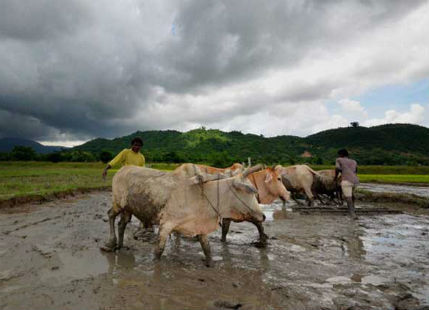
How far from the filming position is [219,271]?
5.39 metres

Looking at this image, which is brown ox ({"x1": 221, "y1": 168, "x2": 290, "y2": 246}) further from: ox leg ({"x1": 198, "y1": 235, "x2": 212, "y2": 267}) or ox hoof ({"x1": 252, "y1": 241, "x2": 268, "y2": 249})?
ox leg ({"x1": 198, "y1": 235, "x2": 212, "y2": 267})

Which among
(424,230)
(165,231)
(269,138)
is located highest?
(269,138)

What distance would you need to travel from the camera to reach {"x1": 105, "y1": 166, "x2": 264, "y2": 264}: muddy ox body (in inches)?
219

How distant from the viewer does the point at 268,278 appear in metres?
5.05

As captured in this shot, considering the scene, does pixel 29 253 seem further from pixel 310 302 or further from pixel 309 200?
pixel 309 200

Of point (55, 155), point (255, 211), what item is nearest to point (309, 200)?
point (255, 211)

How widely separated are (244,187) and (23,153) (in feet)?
280

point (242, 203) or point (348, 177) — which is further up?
point (348, 177)

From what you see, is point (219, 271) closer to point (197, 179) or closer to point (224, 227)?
point (197, 179)

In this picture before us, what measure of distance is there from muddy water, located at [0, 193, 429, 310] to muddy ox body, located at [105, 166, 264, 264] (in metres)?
0.81

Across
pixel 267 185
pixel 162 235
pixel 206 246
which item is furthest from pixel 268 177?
pixel 162 235

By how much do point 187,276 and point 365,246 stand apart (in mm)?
4793

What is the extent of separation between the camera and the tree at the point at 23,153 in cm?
7431

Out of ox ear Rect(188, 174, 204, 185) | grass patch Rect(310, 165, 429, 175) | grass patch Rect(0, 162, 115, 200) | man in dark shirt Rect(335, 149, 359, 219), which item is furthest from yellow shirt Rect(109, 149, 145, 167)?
grass patch Rect(310, 165, 429, 175)
